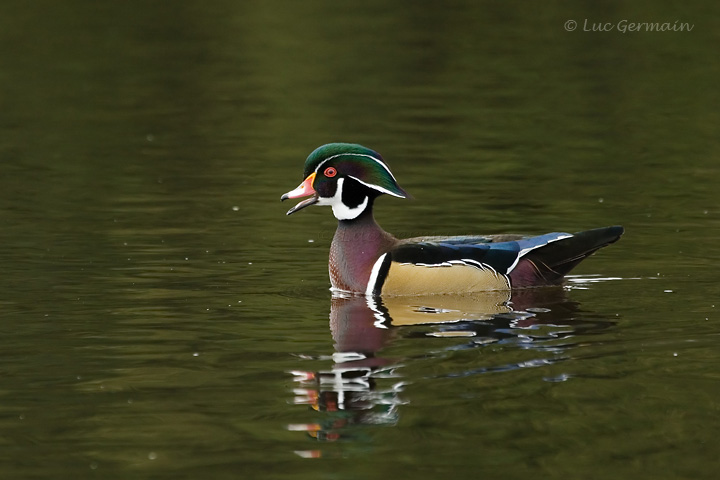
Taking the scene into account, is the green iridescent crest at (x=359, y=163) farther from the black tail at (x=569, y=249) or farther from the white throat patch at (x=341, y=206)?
the black tail at (x=569, y=249)

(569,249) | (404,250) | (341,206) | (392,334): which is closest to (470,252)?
(404,250)

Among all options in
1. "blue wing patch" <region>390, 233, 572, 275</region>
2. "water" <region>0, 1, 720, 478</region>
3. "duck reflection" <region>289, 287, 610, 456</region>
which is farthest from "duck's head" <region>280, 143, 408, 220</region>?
"duck reflection" <region>289, 287, 610, 456</region>

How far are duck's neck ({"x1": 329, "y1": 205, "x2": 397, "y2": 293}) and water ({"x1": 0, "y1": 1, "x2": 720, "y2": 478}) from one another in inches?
11.5

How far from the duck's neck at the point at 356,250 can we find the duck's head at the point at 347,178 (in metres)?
0.11

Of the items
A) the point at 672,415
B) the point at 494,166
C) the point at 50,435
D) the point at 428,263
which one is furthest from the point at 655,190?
the point at 50,435

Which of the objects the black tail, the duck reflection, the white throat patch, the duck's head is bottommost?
the duck reflection

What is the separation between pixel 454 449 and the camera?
7883 millimetres

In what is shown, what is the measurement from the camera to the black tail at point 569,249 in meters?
12.5

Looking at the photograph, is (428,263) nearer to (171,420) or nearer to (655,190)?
(171,420)

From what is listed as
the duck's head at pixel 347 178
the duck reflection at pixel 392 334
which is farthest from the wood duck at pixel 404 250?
the duck reflection at pixel 392 334

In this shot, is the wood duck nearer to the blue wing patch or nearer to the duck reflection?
the blue wing patch

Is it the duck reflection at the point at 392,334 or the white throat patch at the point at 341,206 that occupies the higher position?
the white throat patch at the point at 341,206

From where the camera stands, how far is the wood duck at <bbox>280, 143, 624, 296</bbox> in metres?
12.3

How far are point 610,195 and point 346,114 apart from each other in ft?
22.6
